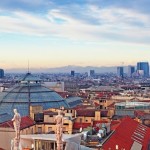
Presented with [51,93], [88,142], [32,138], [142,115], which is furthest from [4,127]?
[51,93]

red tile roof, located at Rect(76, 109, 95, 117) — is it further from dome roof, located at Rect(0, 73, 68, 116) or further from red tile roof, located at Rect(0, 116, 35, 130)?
red tile roof, located at Rect(0, 116, 35, 130)

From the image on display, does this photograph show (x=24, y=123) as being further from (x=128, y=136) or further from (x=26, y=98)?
(x=26, y=98)

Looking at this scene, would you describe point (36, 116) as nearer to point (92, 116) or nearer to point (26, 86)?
point (92, 116)

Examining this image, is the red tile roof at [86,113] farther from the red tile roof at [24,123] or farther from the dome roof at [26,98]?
the red tile roof at [24,123]

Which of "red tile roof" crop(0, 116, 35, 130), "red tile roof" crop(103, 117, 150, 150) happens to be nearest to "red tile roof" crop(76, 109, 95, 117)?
"red tile roof" crop(103, 117, 150, 150)

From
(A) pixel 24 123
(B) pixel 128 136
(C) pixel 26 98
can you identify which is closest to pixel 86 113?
(A) pixel 24 123

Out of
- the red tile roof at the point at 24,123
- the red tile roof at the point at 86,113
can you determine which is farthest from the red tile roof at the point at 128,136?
the red tile roof at the point at 86,113
